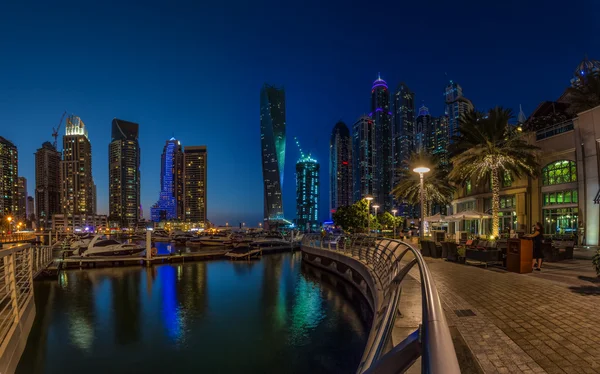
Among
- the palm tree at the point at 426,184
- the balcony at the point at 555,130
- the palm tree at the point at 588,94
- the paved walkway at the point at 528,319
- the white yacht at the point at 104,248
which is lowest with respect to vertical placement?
the white yacht at the point at 104,248

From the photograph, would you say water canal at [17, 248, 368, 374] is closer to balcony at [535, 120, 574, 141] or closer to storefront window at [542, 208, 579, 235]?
storefront window at [542, 208, 579, 235]

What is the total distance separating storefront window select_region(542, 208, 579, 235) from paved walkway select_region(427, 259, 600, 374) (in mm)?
17576

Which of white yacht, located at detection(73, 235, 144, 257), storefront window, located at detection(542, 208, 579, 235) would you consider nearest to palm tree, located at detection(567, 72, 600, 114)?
storefront window, located at detection(542, 208, 579, 235)

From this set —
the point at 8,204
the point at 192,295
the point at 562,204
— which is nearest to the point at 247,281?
the point at 192,295

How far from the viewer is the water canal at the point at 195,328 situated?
11.8 m

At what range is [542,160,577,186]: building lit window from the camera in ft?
82.5

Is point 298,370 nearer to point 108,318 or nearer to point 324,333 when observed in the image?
point 324,333

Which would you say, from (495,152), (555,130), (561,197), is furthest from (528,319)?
(555,130)

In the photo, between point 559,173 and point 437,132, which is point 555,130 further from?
point 437,132

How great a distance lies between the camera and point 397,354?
1882mm

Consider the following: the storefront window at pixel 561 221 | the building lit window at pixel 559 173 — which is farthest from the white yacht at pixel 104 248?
the building lit window at pixel 559 173

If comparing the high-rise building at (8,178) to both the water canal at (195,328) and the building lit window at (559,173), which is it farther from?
the building lit window at (559,173)

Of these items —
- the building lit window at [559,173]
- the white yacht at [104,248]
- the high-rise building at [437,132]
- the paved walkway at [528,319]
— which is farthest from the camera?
the high-rise building at [437,132]

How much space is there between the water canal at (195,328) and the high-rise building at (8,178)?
18230 cm
